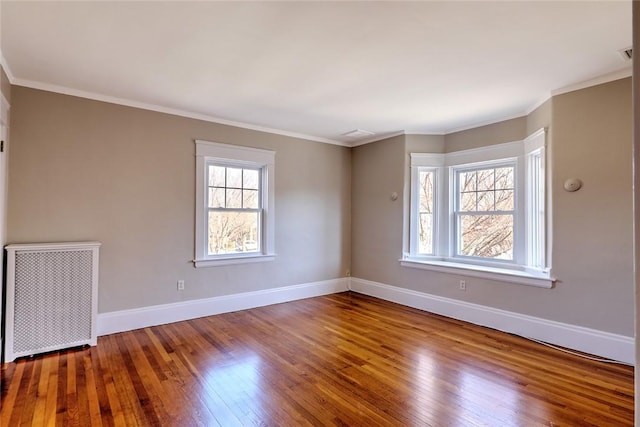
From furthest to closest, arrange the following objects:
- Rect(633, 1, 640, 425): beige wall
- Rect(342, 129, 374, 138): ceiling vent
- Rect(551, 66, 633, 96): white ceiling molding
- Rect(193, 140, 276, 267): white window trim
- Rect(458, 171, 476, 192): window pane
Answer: Rect(342, 129, 374, 138): ceiling vent
Rect(458, 171, 476, 192): window pane
Rect(193, 140, 276, 267): white window trim
Rect(551, 66, 633, 96): white ceiling molding
Rect(633, 1, 640, 425): beige wall

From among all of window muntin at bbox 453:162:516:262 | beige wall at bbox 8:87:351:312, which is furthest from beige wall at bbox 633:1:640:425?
beige wall at bbox 8:87:351:312

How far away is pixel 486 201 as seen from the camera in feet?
13.8

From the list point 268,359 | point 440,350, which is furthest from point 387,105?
point 268,359

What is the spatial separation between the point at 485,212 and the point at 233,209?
3.25 meters

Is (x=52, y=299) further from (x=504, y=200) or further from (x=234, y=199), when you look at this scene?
(x=504, y=200)

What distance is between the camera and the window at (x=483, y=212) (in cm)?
362

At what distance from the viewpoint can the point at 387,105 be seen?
3.55 m

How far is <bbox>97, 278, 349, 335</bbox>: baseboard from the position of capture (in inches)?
133

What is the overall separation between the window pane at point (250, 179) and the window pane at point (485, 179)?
2984 millimetres

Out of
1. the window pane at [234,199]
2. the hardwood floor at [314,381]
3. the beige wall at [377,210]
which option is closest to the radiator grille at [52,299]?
the hardwood floor at [314,381]

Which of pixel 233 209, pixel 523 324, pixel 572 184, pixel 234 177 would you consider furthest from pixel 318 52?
pixel 523 324

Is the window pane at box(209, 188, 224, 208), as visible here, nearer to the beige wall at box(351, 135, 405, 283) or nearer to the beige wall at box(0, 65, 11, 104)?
the beige wall at box(0, 65, 11, 104)

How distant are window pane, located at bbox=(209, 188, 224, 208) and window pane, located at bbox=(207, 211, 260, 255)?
0.30ft

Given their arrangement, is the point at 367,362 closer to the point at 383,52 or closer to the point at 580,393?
the point at 580,393
